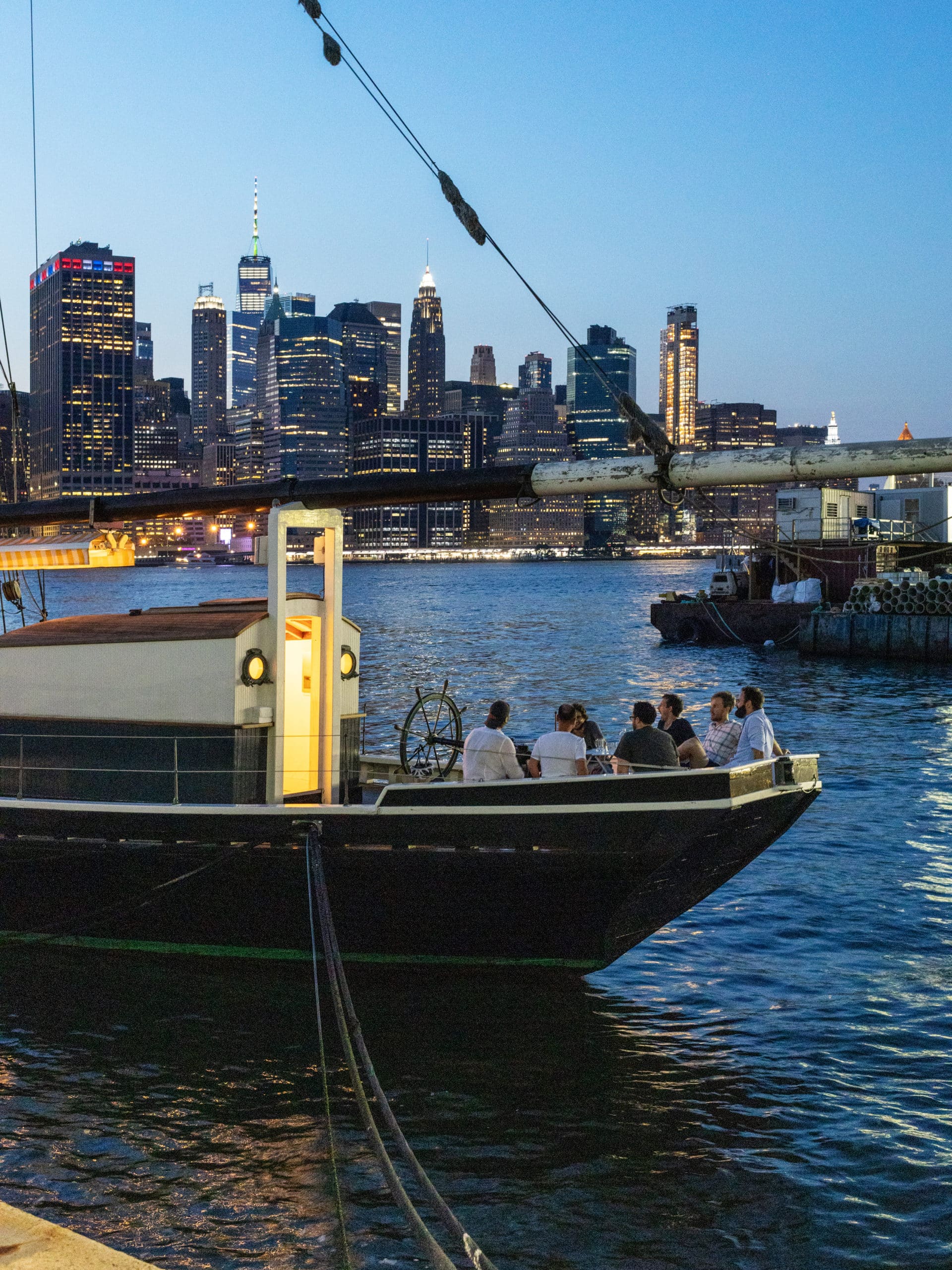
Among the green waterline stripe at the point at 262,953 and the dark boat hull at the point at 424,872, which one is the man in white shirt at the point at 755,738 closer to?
the dark boat hull at the point at 424,872

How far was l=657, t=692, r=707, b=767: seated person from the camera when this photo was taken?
36.6ft

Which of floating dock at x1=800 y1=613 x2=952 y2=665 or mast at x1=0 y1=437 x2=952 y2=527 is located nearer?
mast at x1=0 y1=437 x2=952 y2=527

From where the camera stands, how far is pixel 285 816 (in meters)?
10.8

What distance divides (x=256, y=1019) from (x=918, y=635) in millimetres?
43117

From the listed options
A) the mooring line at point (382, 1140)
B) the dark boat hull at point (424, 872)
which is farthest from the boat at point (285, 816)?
the mooring line at point (382, 1140)

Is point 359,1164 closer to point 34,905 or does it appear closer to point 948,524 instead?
point 34,905

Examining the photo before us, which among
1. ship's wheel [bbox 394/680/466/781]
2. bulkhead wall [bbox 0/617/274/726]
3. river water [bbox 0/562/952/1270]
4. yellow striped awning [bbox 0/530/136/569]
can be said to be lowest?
river water [bbox 0/562/952/1270]

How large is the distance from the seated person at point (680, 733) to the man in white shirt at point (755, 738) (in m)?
0.32

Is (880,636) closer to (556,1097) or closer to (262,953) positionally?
(262,953)

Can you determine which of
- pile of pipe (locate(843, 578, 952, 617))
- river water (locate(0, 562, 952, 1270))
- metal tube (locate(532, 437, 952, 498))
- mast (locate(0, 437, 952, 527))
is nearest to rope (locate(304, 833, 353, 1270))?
river water (locate(0, 562, 952, 1270))

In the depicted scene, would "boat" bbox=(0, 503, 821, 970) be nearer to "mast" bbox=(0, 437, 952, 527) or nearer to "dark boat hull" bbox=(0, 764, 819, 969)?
"dark boat hull" bbox=(0, 764, 819, 969)

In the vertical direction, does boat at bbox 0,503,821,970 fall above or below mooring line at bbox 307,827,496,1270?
above

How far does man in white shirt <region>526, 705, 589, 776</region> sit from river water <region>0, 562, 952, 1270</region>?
7.06 ft

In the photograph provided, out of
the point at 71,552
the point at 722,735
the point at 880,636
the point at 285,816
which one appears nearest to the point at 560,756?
the point at 722,735
